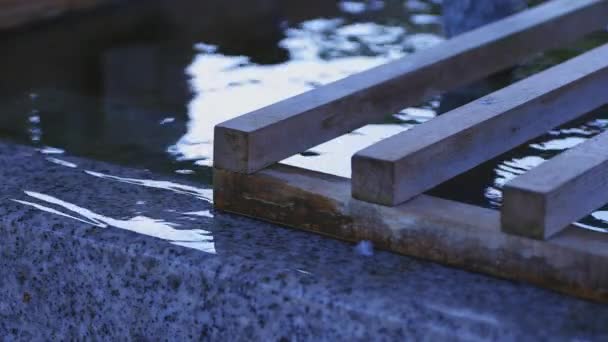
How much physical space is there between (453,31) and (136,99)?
0.81m

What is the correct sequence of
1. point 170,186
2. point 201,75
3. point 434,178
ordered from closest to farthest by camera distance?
point 434,178
point 170,186
point 201,75

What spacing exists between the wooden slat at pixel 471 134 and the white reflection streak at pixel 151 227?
0.22 meters

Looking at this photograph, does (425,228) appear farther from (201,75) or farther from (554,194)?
(201,75)

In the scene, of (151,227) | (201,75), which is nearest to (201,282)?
(151,227)

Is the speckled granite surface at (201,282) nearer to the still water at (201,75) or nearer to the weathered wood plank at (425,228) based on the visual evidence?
the weathered wood plank at (425,228)

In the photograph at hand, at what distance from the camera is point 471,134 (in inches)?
59.4

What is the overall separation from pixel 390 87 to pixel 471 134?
34 cm

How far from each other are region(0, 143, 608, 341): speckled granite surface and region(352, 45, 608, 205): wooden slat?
11cm

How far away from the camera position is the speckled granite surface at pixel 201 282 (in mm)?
1233

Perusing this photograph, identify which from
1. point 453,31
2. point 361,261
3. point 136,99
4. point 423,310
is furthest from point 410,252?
point 453,31

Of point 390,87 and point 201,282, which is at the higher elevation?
point 390,87

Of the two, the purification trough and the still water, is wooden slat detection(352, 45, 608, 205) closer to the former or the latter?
the purification trough

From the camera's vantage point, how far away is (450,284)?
1.31 m

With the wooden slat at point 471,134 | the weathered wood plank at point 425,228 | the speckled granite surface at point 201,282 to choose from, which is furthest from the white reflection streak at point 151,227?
the wooden slat at point 471,134
